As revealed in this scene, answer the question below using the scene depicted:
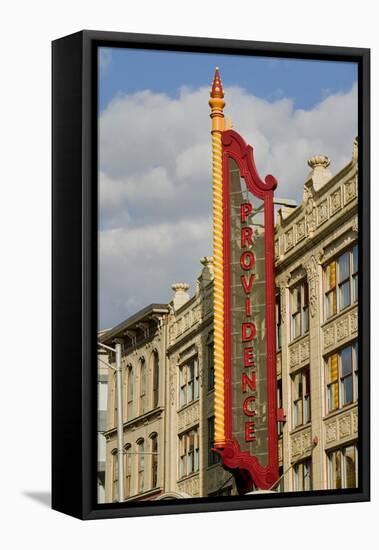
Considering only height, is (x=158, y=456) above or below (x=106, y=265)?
below

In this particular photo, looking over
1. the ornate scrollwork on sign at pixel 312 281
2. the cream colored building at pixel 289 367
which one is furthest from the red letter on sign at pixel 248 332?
the ornate scrollwork on sign at pixel 312 281

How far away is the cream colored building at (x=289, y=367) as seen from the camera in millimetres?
23422

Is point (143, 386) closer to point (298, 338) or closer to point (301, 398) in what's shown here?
point (301, 398)

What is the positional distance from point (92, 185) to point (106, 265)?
3.53 feet

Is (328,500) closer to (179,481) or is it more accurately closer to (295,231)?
(179,481)

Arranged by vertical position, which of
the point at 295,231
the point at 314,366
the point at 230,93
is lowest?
the point at 314,366

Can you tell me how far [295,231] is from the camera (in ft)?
81.5

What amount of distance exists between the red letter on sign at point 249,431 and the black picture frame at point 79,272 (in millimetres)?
920

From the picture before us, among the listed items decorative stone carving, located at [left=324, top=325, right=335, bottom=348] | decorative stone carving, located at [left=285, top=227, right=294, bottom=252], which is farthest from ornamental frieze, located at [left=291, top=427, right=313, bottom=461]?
decorative stone carving, located at [left=285, top=227, right=294, bottom=252]

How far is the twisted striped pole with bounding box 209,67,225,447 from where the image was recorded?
77.7ft

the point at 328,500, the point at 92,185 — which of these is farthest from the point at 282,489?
the point at 92,185

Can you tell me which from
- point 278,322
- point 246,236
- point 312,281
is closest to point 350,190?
point 312,281

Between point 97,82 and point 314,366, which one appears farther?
point 314,366

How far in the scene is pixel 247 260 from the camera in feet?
79.8
